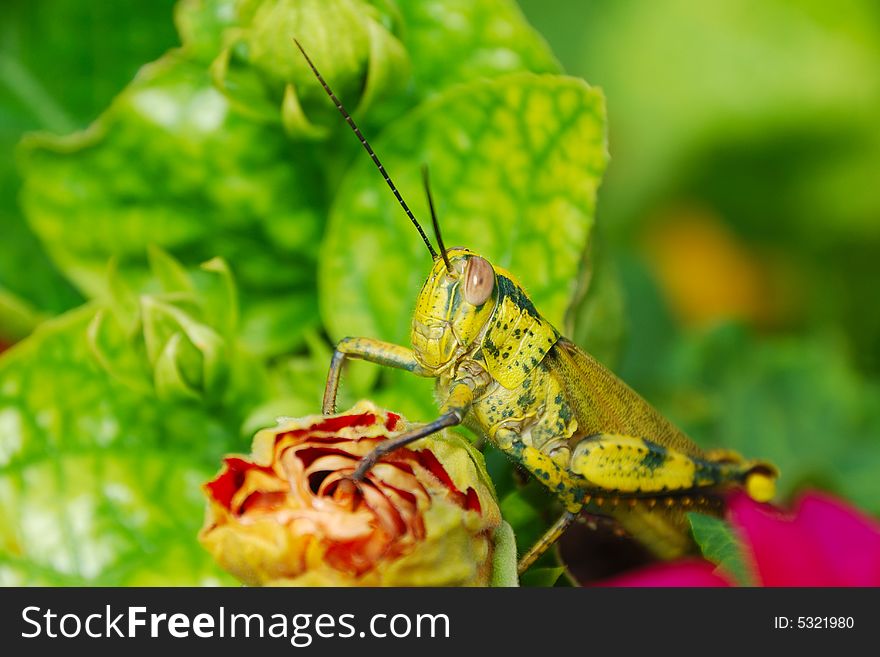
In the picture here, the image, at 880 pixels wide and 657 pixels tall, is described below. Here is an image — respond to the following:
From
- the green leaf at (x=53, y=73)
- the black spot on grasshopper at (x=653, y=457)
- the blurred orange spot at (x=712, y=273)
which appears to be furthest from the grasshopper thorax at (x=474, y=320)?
the blurred orange spot at (x=712, y=273)

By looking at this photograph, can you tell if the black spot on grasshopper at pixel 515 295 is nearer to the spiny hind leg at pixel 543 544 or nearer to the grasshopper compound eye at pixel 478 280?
the grasshopper compound eye at pixel 478 280

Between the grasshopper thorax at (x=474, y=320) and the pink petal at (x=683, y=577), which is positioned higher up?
the grasshopper thorax at (x=474, y=320)

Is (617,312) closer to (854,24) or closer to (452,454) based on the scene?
(452,454)

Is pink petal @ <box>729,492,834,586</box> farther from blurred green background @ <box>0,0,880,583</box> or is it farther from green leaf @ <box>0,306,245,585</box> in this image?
green leaf @ <box>0,306,245,585</box>

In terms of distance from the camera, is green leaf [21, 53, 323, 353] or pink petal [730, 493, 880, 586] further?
green leaf [21, 53, 323, 353]

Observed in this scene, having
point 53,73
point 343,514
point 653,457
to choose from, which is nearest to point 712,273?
point 653,457

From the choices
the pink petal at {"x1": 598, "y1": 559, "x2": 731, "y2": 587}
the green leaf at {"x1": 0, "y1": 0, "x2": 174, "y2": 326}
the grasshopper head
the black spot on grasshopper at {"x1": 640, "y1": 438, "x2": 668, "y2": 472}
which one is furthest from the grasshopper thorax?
the green leaf at {"x1": 0, "y1": 0, "x2": 174, "y2": 326}
